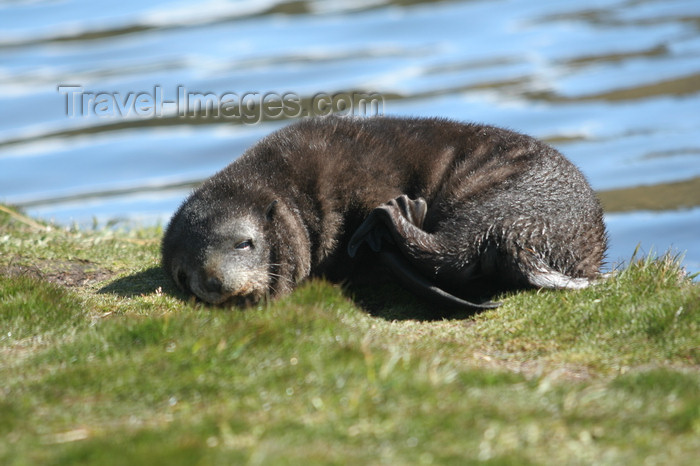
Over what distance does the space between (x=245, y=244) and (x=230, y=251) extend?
0.15m

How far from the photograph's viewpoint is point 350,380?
4941 mm

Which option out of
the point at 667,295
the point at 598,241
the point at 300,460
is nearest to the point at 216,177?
the point at 598,241

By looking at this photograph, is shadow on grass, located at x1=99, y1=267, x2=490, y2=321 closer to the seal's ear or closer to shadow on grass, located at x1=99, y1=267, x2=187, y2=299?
shadow on grass, located at x1=99, y1=267, x2=187, y2=299

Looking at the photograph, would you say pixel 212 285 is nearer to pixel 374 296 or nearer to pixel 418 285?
pixel 374 296

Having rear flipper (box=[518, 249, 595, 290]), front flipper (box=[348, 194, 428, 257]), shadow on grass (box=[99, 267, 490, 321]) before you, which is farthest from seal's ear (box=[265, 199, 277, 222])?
rear flipper (box=[518, 249, 595, 290])

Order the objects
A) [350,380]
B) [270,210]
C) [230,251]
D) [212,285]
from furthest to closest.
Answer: [270,210]
[230,251]
[212,285]
[350,380]

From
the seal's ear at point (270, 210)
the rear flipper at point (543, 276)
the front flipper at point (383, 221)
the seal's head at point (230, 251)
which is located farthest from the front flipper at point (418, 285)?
the seal's ear at point (270, 210)

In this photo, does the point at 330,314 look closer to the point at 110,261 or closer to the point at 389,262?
the point at 389,262

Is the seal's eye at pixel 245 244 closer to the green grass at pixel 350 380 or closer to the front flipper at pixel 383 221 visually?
the green grass at pixel 350 380

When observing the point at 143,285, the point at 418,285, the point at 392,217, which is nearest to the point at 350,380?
the point at 418,285

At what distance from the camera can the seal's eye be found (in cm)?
727

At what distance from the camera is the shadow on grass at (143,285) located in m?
7.39

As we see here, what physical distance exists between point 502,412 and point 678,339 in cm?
179

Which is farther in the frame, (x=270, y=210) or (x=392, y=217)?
(x=270, y=210)
